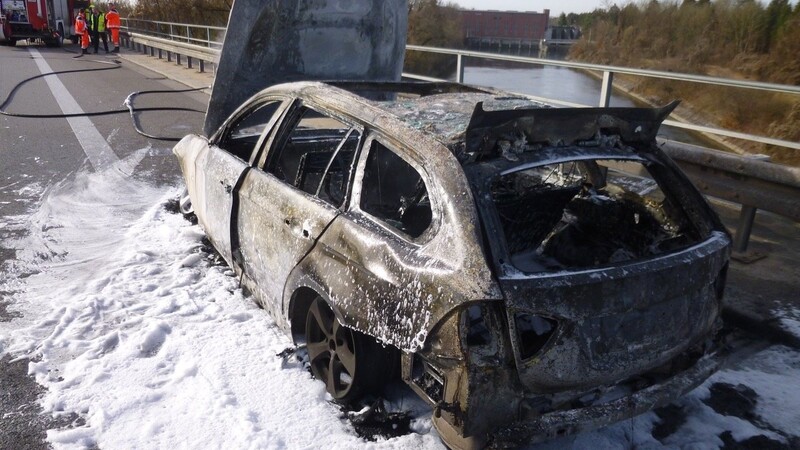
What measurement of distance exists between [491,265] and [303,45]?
5660 mm

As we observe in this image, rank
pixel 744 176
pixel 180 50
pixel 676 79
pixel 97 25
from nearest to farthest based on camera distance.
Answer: pixel 744 176, pixel 676 79, pixel 180 50, pixel 97 25

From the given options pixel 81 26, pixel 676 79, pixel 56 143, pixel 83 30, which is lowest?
pixel 56 143

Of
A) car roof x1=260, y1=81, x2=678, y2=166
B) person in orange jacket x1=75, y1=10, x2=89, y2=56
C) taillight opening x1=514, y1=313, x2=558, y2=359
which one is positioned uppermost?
person in orange jacket x1=75, y1=10, x2=89, y2=56

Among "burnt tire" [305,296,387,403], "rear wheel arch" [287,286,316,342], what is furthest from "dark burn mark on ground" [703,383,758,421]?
"rear wheel arch" [287,286,316,342]

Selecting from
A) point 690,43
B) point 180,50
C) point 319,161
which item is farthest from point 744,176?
point 690,43

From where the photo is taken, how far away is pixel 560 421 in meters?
2.42

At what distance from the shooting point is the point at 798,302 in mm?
4242

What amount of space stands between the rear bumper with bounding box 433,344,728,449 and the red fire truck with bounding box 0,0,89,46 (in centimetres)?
3388

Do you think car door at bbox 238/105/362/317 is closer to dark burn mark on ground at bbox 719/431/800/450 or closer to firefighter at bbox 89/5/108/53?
dark burn mark on ground at bbox 719/431/800/450

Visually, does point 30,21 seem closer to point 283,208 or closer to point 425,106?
point 283,208

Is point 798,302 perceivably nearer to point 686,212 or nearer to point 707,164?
point 707,164

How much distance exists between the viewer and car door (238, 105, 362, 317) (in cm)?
324

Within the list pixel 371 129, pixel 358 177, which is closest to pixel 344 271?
pixel 358 177

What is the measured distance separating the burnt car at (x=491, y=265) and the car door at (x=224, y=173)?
0.61ft
